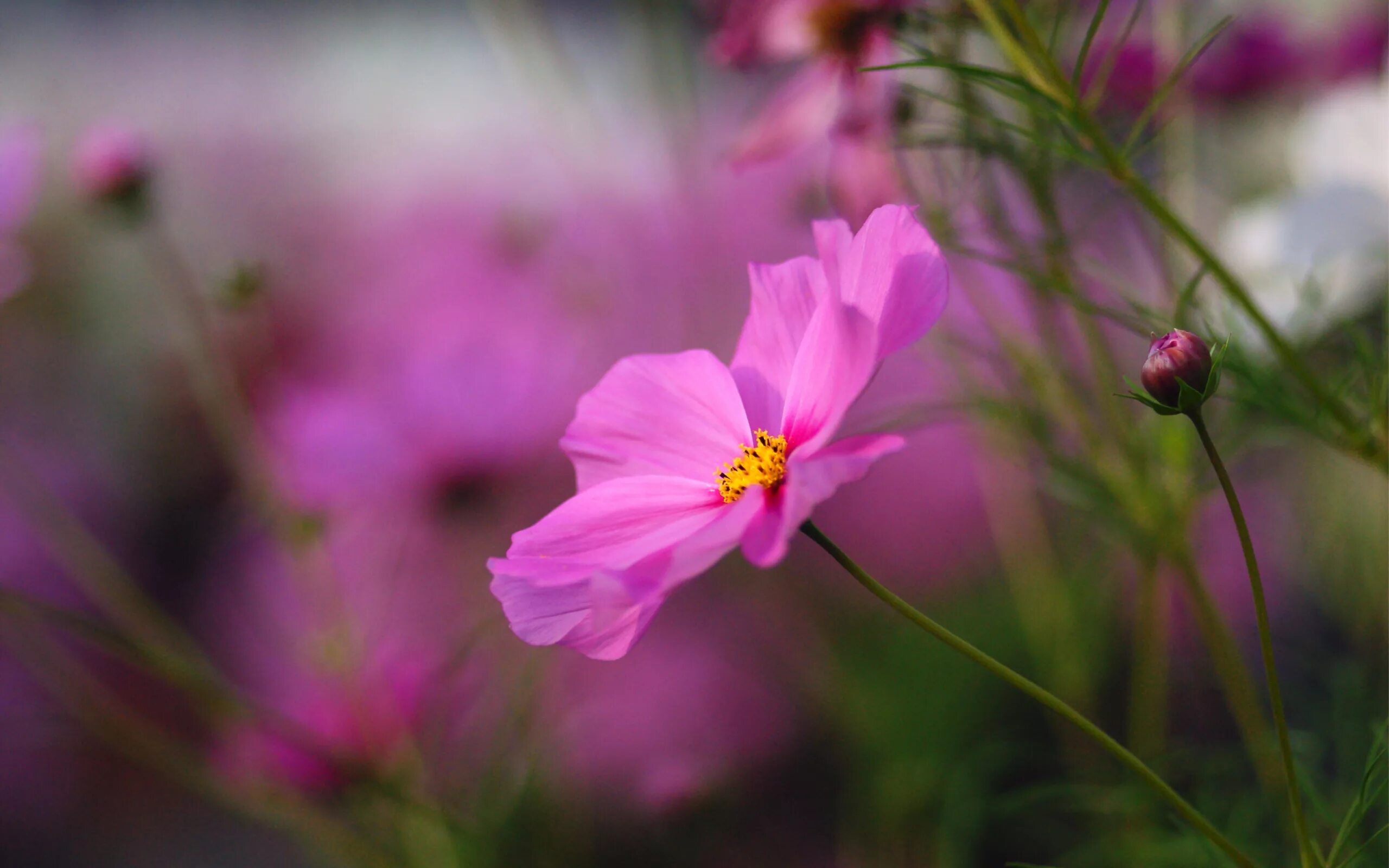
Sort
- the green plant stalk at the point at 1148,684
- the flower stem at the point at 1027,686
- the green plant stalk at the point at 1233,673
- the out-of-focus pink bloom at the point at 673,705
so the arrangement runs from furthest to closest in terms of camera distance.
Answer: the out-of-focus pink bloom at the point at 673,705
the green plant stalk at the point at 1148,684
the green plant stalk at the point at 1233,673
the flower stem at the point at 1027,686

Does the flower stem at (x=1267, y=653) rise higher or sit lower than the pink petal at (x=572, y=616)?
lower

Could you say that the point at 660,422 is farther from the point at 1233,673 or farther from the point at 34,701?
the point at 34,701

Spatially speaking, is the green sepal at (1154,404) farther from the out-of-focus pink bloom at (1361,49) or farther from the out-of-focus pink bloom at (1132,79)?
the out-of-focus pink bloom at (1361,49)

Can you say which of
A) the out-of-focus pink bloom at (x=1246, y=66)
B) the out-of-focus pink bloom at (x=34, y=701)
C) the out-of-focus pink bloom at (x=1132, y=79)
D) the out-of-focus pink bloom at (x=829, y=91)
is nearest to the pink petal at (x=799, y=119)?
the out-of-focus pink bloom at (x=829, y=91)

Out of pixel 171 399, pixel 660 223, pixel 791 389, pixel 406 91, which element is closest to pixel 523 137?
pixel 406 91

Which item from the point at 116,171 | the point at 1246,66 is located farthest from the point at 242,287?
the point at 1246,66

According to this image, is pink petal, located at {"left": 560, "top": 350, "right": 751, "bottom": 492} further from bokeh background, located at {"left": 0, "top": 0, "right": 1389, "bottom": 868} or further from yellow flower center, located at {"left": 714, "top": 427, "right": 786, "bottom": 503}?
bokeh background, located at {"left": 0, "top": 0, "right": 1389, "bottom": 868}

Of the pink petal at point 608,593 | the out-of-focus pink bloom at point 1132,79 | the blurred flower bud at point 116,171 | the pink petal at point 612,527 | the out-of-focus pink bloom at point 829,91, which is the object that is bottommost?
the pink petal at point 608,593

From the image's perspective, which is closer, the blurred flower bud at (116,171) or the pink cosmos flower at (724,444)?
the pink cosmos flower at (724,444)
